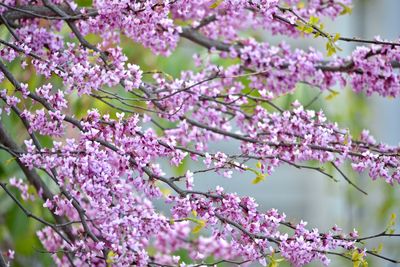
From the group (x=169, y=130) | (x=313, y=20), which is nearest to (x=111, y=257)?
(x=169, y=130)

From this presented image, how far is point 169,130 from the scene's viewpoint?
278 cm

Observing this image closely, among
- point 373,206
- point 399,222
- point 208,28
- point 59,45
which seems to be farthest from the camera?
point 373,206

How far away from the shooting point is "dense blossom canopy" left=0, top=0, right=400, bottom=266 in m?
2.20

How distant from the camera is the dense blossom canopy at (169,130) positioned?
2.20 m

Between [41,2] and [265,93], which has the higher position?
[41,2]

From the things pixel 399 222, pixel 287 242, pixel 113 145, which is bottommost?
pixel 287 242

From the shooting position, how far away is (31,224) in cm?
464

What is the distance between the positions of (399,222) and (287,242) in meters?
6.59

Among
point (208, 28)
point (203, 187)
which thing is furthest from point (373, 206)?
point (208, 28)

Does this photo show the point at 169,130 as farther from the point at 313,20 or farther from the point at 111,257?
the point at 111,257

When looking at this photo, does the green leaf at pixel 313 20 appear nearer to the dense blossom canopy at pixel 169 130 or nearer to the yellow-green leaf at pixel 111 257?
the dense blossom canopy at pixel 169 130

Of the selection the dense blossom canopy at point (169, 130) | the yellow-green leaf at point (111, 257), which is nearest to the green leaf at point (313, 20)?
the dense blossom canopy at point (169, 130)

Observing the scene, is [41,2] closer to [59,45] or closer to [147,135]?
[59,45]

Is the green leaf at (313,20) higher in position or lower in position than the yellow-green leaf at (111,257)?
higher
